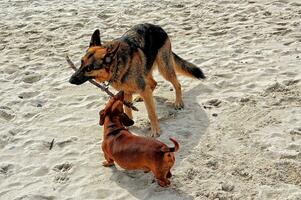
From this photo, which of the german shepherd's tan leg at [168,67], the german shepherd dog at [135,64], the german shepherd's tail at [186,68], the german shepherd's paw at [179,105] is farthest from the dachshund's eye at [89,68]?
the german shepherd's tail at [186,68]

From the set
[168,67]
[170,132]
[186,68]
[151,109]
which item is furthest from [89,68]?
[186,68]

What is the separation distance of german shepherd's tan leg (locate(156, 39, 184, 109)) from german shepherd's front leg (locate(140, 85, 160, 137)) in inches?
29.4

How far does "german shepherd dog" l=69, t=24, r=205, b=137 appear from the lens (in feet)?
18.9

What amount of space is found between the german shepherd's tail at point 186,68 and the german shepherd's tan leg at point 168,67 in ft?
0.65

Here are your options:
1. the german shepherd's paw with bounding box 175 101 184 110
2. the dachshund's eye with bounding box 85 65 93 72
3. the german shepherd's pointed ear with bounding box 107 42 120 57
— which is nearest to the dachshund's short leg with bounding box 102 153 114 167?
the dachshund's eye with bounding box 85 65 93 72

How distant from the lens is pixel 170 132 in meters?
6.31

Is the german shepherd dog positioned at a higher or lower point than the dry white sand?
higher

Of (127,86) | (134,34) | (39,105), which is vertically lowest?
(39,105)

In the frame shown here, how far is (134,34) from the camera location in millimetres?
6578

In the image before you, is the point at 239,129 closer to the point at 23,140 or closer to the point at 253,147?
the point at 253,147

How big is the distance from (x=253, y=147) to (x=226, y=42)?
363 centimetres

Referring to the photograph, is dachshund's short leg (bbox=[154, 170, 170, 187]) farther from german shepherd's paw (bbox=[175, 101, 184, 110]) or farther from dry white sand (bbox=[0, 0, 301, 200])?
german shepherd's paw (bbox=[175, 101, 184, 110])

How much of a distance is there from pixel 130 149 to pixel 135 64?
1.54m

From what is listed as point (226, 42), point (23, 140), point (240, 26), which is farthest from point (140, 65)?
point (240, 26)
